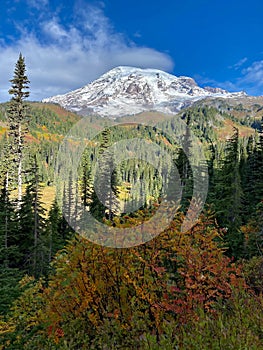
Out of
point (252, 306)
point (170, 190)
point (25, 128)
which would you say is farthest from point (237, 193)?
point (252, 306)

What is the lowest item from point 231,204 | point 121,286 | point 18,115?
point 231,204

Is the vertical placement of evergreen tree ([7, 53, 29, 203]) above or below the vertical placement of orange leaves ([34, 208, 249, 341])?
above

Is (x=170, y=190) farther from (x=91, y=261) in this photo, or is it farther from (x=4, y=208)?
(x=91, y=261)

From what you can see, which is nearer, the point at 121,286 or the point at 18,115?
the point at 121,286

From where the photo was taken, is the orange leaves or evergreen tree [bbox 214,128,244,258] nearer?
the orange leaves

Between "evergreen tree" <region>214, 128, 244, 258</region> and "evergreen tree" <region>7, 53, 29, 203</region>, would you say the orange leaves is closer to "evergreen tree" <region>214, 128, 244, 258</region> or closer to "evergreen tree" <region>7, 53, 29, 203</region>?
"evergreen tree" <region>214, 128, 244, 258</region>

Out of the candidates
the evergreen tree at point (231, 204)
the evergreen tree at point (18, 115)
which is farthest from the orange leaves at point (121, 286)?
the evergreen tree at point (18, 115)

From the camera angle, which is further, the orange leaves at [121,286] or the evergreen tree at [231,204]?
the evergreen tree at [231,204]

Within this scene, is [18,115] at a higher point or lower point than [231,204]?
higher

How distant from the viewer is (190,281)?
8062 millimetres

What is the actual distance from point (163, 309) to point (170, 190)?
22.0 m

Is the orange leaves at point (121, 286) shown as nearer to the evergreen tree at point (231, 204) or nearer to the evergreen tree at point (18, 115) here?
the evergreen tree at point (231, 204)

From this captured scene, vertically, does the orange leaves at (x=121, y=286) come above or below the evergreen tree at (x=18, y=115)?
below

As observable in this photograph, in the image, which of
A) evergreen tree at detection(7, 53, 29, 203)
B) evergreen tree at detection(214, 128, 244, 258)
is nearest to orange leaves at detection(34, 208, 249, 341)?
evergreen tree at detection(214, 128, 244, 258)
